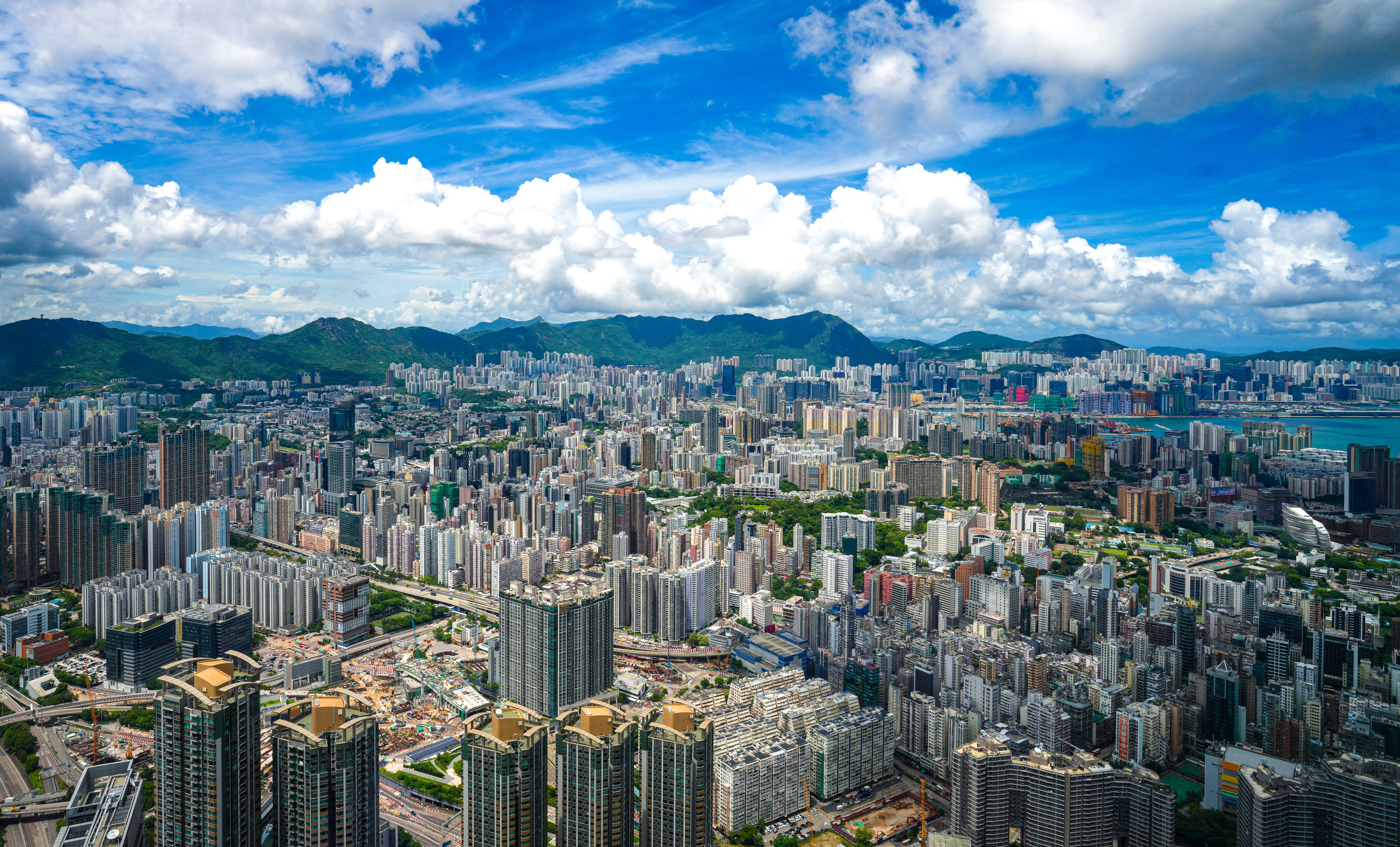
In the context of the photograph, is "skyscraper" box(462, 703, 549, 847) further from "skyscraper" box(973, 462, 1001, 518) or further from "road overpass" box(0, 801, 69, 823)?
"skyscraper" box(973, 462, 1001, 518)

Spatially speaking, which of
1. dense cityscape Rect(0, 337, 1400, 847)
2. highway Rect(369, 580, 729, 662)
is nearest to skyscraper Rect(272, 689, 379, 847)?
dense cityscape Rect(0, 337, 1400, 847)

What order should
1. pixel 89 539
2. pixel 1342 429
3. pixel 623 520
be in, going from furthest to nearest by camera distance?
pixel 1342 429
pixel 623 520
pixel 89 539

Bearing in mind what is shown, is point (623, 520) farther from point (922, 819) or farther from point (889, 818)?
point (922, 819)

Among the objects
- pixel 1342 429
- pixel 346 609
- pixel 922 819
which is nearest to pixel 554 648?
pixel 346 609

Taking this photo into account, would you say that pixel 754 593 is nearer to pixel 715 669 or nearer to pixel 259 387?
pixel 715 669

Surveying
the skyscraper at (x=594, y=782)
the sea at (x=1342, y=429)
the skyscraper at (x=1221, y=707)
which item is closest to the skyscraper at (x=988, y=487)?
the sea at (x=1342, y=429)

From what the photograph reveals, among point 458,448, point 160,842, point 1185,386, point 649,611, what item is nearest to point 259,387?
point 458,448
